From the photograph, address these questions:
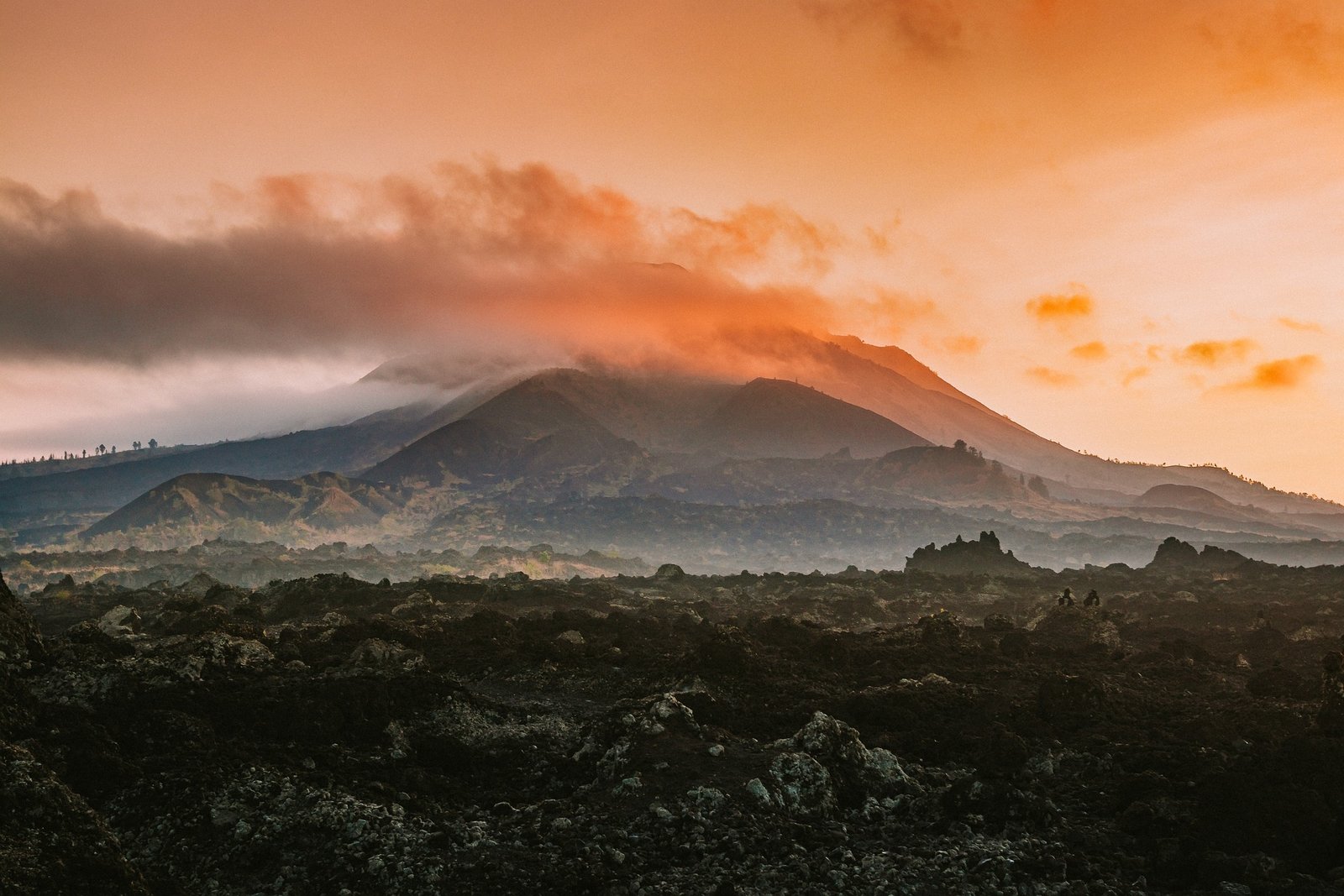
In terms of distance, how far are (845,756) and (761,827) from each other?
3585 mm

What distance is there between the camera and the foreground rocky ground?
15.0 metres

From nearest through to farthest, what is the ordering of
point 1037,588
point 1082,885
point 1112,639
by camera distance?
point 1082,885
point 1112,639
point 1037,588

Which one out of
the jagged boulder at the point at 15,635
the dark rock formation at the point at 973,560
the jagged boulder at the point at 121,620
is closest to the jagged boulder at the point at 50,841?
the jagged boulder at the point at 15,635

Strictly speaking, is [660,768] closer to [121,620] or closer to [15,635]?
[15,635]

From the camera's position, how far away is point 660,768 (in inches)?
777

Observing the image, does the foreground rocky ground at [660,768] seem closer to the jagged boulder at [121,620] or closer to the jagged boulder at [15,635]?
the jagged boulder at [15,635]

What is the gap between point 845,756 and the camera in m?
19.8

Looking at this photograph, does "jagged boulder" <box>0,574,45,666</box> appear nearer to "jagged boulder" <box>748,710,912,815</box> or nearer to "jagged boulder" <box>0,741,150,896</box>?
"jagged boulder" <box>0,741,150,896</box>

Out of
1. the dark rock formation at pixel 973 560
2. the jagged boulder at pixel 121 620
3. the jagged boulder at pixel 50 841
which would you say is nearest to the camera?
the jagged boulder at pixel 50 841

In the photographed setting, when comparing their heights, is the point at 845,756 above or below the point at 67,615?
above

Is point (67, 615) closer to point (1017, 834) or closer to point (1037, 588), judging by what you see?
point (1017, 834)

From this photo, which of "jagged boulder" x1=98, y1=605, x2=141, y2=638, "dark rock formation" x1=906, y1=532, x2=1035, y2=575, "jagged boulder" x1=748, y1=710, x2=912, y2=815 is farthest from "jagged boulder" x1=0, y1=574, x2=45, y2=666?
"dark rock formation" x1=906, y1=532, x2=1035, y2=575

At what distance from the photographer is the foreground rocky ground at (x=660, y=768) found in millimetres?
14984

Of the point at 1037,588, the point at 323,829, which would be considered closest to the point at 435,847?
the point at 323,829
